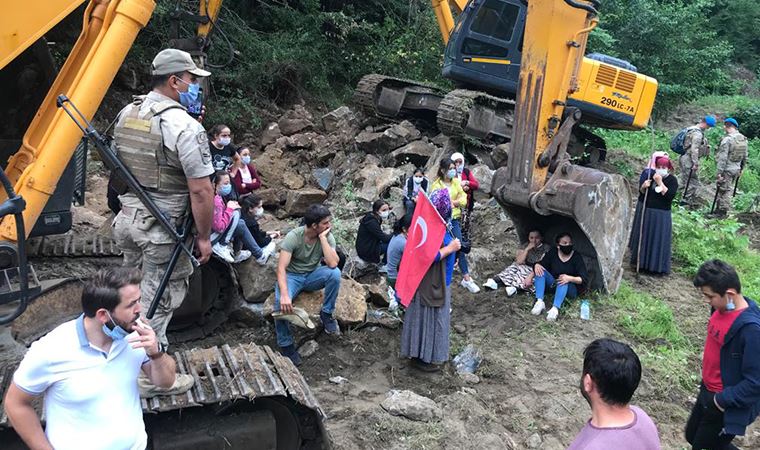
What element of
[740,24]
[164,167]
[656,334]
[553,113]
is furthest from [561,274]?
[740,24]

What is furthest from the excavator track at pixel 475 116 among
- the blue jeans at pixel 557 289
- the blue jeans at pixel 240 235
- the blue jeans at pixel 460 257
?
the blue jeans at pixel 240 235

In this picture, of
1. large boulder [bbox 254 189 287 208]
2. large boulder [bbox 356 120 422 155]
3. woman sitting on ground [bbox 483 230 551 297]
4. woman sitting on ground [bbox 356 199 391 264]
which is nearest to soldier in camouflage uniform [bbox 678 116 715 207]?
large boulder [bbox 356 120 422 155]

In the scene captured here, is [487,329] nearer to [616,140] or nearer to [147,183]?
[147,183]

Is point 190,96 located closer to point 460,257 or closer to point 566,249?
point 460,257

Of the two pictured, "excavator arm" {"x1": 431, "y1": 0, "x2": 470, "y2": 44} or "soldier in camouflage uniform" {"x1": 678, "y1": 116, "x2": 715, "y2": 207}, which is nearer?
"soldier in camouflage uniform" {"x1": 678, "y1": 116, "x2": 715, "y2": 207}

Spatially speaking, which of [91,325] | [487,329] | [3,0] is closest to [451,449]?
[487,329]

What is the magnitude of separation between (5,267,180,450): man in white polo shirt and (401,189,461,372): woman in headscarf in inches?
124

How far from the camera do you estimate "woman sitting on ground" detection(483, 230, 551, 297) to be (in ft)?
24.0

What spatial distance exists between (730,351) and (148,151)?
3.50 metres

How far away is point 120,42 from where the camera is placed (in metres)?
4.04

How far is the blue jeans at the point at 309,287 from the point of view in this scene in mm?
5559

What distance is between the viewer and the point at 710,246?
30.1 ft

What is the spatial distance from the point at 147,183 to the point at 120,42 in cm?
102

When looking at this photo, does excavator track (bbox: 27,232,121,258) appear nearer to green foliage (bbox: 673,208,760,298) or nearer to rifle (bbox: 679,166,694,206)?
green foliage (bbox: 673,208,760,298)
